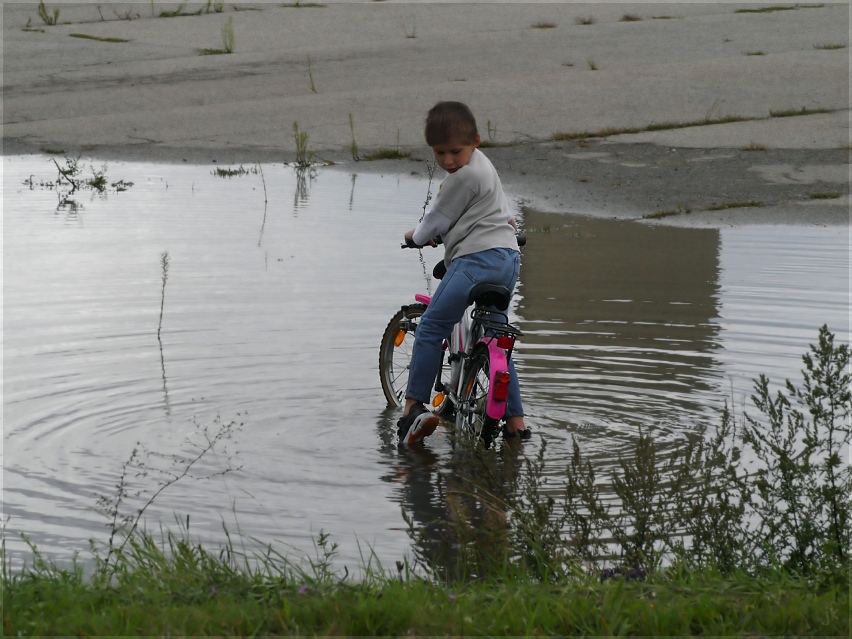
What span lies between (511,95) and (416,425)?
1630 cm

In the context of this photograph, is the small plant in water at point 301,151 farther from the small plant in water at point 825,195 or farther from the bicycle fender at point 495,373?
the bicycle fender at point 495,373

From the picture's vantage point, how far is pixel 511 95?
2191 cm

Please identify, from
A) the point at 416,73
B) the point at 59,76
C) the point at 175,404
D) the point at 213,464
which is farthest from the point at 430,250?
the point at 59,76

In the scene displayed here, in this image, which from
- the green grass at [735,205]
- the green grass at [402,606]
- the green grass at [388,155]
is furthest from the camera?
the green grass at [388,155]

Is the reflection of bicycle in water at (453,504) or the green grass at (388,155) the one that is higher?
the green grass at (388,155)

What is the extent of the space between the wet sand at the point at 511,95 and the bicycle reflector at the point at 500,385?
8.00 meters

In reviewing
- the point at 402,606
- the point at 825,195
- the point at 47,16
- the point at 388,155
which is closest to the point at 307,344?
the point at 402,606

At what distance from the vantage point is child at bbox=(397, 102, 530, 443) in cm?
614

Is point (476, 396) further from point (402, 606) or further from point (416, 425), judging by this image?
point (402, 606)

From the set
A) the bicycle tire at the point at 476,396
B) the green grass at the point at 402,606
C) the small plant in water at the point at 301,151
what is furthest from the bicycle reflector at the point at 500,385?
the small plant in water at the point at 301,151

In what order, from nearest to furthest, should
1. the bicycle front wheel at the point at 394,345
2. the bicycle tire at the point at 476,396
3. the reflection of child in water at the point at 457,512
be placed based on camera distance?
the reflection of child in water at the point at 457,512
the bicycle tire at the point at 476,396
the bicycle front wheel at the point at 394,345

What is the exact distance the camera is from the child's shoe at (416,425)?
6.30m

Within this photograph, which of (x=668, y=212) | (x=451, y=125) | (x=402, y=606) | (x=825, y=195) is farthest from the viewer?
(x=825, y=195)

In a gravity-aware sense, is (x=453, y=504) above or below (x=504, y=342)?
below
